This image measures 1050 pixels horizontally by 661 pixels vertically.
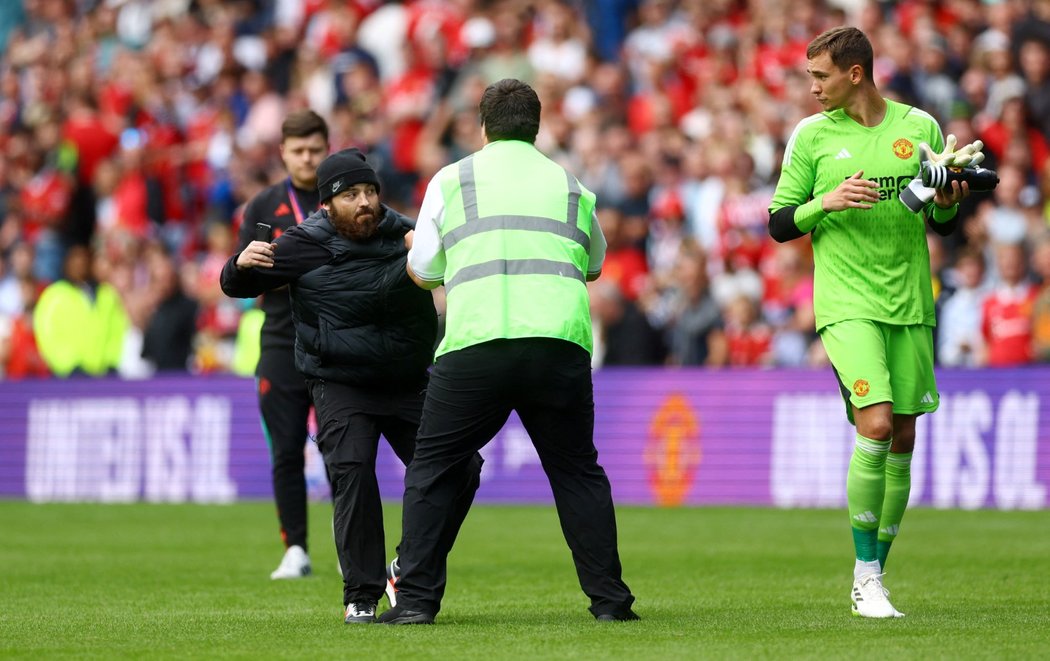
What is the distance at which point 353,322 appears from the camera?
8.57 metres

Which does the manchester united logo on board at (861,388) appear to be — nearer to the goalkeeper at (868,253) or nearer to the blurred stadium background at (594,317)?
the goalkeeper at (868,253)

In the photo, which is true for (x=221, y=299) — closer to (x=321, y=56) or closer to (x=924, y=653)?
(x=321, y=56)

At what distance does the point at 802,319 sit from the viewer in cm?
1759

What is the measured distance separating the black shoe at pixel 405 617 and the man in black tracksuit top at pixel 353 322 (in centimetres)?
14

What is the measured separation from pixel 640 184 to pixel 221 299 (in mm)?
4749

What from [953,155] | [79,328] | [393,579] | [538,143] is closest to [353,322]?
[393,579]

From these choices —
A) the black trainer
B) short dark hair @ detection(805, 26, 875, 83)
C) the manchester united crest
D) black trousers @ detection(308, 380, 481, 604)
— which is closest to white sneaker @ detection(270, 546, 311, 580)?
black trousers @ detection(308, 380, 481, 604)

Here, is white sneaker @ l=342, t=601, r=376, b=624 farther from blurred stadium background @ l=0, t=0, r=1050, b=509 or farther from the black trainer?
blurred stadium background @ l=0, t=0, r=1050, b=509

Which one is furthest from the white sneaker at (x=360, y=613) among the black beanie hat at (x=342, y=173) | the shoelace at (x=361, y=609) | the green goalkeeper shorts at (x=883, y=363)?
the green goalkeeper shorts at (x=883, y=363)

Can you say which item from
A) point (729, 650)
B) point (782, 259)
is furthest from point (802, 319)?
point (729, 650)

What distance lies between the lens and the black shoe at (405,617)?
8172 millimetres

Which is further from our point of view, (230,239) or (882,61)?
(230,239)

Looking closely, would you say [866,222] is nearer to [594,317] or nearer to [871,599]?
[871,599]

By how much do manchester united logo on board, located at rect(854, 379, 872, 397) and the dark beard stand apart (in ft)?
7.54
